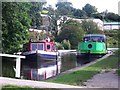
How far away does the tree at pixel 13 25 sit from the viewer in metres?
25.1

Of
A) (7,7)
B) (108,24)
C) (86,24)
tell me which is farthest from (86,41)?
(108,24)

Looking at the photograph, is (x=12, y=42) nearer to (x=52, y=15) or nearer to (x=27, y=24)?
(x=27, y=24)

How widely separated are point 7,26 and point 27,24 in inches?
138

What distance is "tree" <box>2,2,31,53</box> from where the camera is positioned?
25108mm

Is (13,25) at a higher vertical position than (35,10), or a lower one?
lower

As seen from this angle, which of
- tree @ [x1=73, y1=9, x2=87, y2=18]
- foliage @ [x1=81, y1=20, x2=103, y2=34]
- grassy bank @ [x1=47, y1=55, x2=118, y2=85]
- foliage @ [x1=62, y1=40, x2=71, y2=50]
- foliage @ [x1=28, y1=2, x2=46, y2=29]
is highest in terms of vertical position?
tree @ [x1=73, y1=9, x2=87, y2=18]

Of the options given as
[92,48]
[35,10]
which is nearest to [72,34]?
[35,10]

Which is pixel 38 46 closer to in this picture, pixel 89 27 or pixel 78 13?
pixel 89 27

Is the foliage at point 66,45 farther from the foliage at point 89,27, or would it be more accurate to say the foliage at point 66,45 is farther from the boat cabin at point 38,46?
the boat cabin at point 38,46

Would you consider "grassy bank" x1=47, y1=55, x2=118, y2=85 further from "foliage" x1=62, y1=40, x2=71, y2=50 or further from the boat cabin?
"foliage" x1=62, y1=40, x2=71, y2=50

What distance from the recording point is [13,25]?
26.4m

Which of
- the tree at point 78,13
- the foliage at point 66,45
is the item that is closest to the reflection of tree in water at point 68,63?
the foliage at point 66,45

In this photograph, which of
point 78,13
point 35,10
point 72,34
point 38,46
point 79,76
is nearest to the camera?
point 79,76

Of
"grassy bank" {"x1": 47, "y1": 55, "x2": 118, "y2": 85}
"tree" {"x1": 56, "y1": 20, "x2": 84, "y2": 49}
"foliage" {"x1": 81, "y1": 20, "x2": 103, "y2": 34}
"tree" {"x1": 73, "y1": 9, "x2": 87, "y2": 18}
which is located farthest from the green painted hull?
"tree" {"x1": 73, "y1": 9, "x2": 87, "y2": 18}
